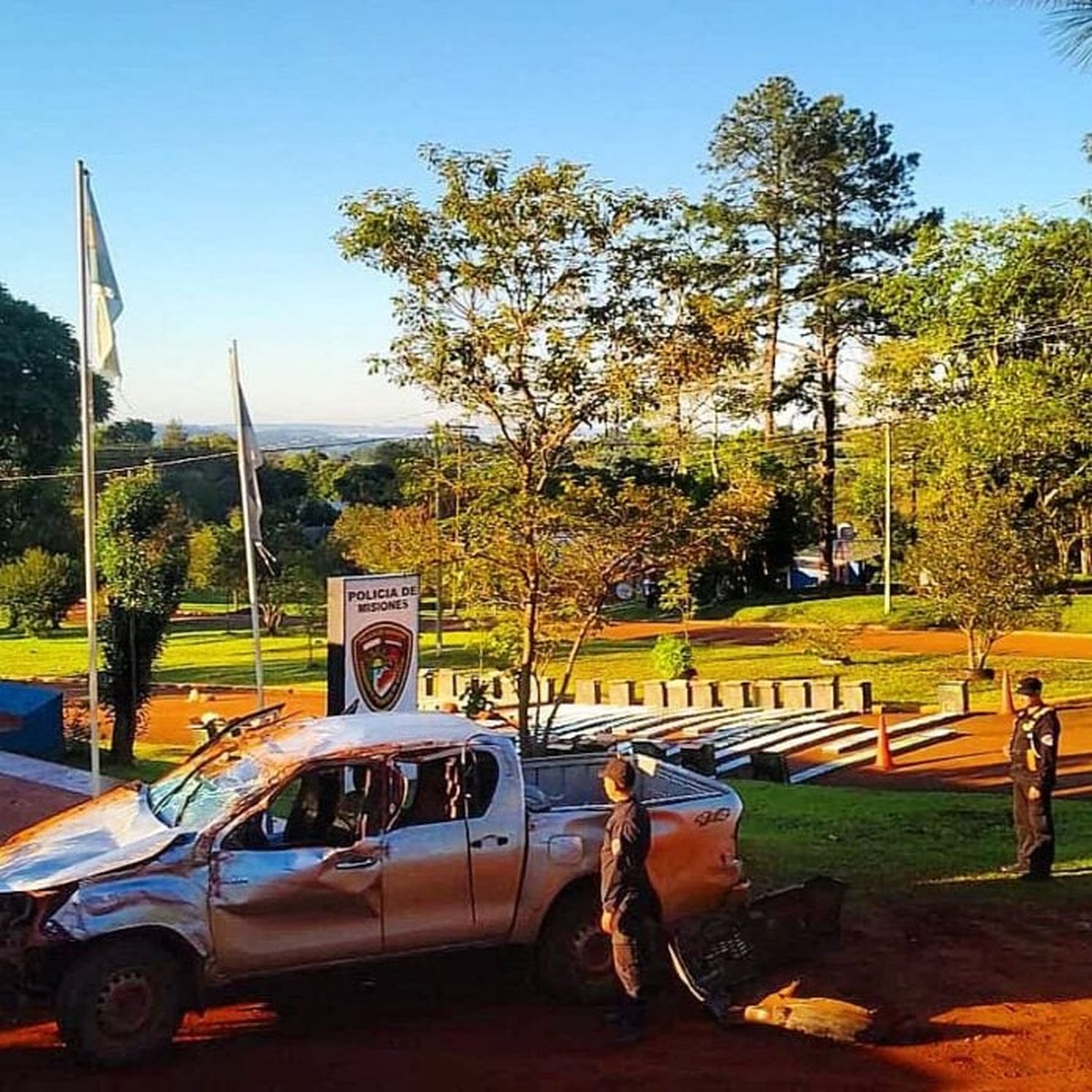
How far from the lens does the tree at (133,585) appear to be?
61.5ft

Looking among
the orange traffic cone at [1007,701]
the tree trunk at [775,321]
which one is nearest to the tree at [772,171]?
the tree trunk at [775,321]

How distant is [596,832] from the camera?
25.1 feet

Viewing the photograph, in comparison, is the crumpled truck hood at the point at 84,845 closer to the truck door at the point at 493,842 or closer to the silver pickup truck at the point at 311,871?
the silver pickup truck at the point at 311,871

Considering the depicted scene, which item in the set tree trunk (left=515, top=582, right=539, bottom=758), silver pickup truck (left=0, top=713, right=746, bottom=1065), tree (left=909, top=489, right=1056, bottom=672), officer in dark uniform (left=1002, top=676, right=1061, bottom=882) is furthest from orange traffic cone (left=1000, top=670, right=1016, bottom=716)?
silver pickup truck (left=0, top=713, right=746, bottom=1065)

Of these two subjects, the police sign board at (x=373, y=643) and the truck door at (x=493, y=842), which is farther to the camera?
the police sign board at (x=373, y=643)

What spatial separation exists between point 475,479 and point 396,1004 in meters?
6.11

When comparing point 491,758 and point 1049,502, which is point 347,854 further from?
point 1049,502

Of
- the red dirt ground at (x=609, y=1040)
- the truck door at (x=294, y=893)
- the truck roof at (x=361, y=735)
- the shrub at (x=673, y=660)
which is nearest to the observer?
the red dirt ground at (x=609, y=1040)

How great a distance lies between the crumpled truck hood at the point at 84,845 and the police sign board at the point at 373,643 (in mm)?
3954

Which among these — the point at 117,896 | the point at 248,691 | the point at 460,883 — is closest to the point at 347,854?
the point at 460,883

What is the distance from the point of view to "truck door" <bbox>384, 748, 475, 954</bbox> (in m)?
7.16

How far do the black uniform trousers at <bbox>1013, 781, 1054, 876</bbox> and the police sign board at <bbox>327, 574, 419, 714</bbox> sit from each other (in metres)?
5.05

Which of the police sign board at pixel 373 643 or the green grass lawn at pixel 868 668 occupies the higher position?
the police sign board at pixel 373 643

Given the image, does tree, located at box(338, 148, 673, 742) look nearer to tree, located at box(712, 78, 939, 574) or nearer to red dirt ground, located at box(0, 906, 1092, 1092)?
A: red dirt ground, located at box(0, 906, 1092, 1092)
